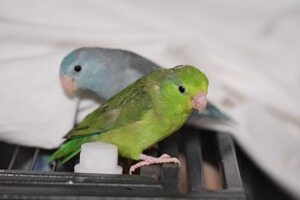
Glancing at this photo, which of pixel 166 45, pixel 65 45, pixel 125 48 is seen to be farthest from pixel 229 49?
pixel 65 45

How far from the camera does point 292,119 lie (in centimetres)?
142

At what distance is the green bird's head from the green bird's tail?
230mm

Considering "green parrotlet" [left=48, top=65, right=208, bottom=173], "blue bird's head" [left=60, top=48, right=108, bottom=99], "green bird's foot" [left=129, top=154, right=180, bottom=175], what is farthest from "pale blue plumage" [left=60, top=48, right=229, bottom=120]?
"green bird's foot" [left=129, top=154, right=180, bottom=175]

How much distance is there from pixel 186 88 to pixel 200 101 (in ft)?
0.15

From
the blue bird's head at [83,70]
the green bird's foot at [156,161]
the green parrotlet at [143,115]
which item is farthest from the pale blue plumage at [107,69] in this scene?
the green bird's foot at [156,161]

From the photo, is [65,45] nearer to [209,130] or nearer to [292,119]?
[209,130]

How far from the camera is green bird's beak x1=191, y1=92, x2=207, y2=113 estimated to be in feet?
3.34

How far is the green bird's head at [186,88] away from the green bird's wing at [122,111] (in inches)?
2.1

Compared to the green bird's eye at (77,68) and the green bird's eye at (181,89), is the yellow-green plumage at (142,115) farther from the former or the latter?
the green bird's eye at (77,68)

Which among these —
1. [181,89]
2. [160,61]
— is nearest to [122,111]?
[181,89]

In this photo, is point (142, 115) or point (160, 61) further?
point (160, 61)

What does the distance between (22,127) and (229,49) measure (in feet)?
2.25

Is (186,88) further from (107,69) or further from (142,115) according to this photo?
(107,69)

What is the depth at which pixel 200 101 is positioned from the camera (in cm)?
102
